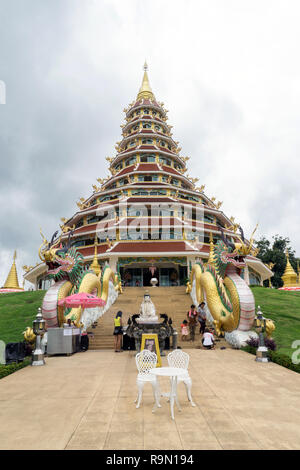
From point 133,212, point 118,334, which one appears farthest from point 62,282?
point 133,212

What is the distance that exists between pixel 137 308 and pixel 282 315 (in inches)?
322

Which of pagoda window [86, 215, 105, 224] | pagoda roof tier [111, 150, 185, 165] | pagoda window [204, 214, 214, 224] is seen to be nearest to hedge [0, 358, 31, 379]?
pagoda window [86, 215, 105, 224]

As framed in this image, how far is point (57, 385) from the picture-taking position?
652 centimetres

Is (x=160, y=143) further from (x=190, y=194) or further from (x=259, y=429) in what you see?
(x=259, y=429)

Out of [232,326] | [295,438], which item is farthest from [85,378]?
[232,326]

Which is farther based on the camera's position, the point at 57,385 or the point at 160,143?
the point at 160,143

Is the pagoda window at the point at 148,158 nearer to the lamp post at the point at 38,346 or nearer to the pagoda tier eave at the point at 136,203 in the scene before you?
the pagoda tier eave at the point at 136,203

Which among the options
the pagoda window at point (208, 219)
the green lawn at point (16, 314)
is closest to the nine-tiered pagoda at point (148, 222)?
the pagoda window at point (208, 219)

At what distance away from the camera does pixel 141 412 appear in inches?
184

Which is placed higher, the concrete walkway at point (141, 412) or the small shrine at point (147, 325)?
the small shrine at point (147, 325)

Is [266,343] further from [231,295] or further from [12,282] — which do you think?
[12,282]

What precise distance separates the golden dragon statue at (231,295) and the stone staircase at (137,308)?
4.86ft

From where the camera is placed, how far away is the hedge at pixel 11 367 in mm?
7616
